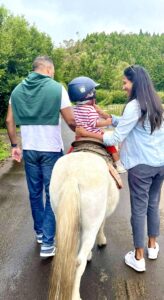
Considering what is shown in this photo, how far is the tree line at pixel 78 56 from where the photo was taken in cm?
1578

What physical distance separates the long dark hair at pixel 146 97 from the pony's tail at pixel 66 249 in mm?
999

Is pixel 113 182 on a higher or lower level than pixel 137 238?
higher

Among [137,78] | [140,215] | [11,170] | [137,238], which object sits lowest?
[11,170]

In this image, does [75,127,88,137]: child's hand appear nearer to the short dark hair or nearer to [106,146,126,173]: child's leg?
[106,146,126,173]: child's leg

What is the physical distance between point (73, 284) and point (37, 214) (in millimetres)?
1428

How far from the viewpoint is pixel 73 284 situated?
2.89 m

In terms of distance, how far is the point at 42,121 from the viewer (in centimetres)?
370

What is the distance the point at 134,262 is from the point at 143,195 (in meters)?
0.71

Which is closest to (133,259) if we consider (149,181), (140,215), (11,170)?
(140,215)

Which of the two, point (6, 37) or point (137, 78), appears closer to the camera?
point (137, 78)

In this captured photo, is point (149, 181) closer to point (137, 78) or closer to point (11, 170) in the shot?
point (137, 78)

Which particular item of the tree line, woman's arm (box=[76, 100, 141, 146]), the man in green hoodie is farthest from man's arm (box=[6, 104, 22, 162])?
the tree line

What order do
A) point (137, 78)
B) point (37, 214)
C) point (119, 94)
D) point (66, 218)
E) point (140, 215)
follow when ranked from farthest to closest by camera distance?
1. point (119, 94)
2. point (37, 214)
3. point (140, 215)
4. point (137, 78)
5. point (66, 218)

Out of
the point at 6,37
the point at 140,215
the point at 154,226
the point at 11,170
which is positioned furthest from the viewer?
the point at 6,37
